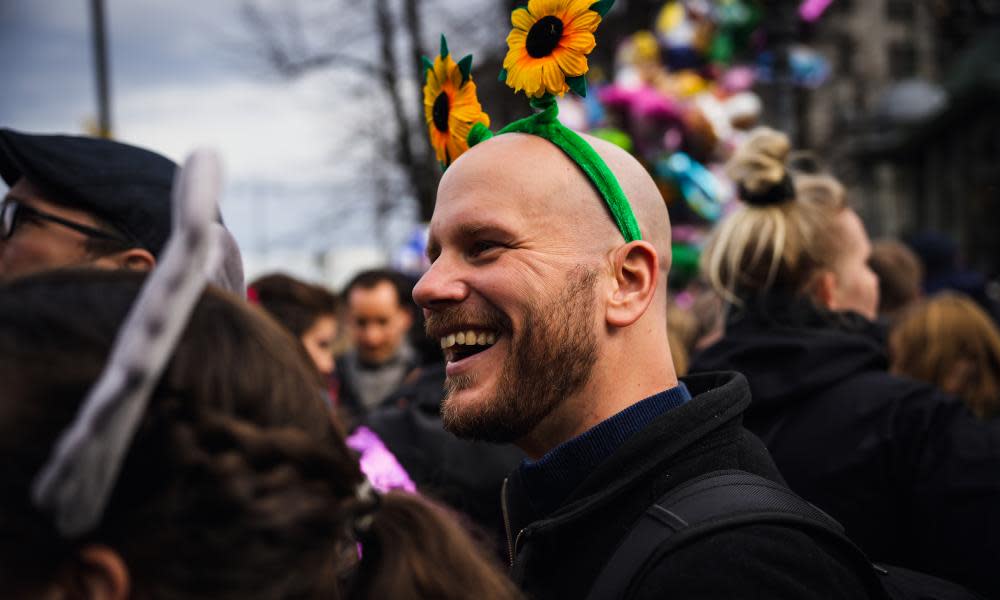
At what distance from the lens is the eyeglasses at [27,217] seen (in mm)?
2293

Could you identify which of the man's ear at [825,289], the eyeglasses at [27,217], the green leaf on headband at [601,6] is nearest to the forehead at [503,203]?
the green leaf on headband at [601,6]

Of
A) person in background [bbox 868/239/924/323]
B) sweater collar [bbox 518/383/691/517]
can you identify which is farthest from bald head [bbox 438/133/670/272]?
person in background [bbox 868/239/924/323]

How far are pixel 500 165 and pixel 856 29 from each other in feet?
154

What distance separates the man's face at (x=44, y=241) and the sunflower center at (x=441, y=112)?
2.84 feet

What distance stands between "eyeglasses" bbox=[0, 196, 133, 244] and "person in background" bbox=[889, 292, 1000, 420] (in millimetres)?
Result: 3340

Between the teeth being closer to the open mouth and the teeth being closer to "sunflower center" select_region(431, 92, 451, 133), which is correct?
the open mouth

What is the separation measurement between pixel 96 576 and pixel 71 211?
140 centimetres

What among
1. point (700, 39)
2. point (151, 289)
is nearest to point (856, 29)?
point (700, 39)

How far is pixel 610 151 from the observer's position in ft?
7.43

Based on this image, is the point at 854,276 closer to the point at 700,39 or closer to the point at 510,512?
the point at 510,512

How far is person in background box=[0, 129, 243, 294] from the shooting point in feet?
7.51

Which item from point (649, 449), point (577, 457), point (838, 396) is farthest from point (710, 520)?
point (838, 396)

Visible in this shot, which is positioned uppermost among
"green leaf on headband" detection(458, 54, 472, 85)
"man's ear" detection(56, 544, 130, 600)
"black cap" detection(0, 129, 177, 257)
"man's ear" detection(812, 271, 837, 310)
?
"green leaf on headband" detection(458, 54, 472, 85)

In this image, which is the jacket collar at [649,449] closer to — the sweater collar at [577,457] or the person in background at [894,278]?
the sweater collar at [577,457]
